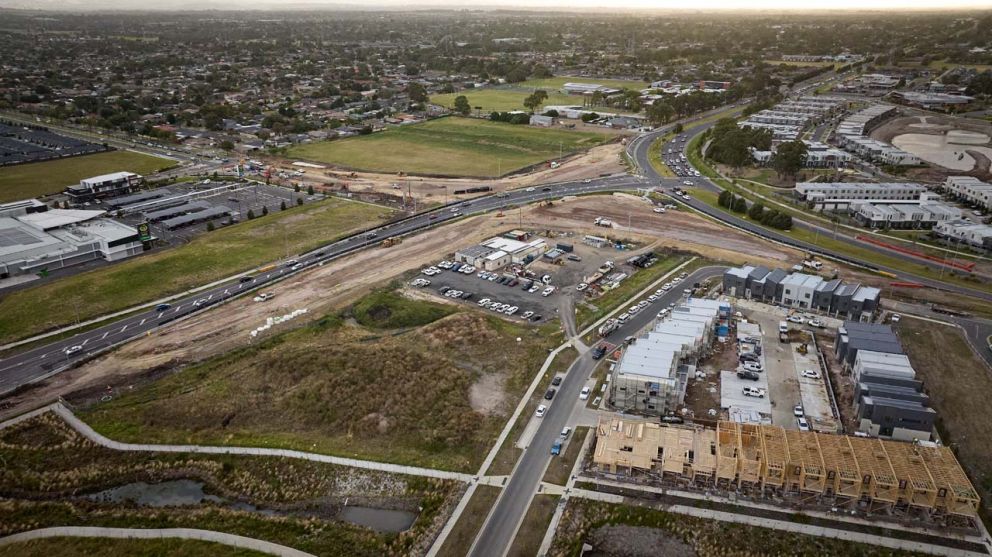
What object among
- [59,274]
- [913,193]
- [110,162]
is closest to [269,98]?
[110,162]

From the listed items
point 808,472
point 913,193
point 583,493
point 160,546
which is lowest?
point 160,546

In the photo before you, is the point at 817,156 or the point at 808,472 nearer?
the point at 808,472

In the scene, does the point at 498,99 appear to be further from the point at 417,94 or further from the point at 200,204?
the point at 200,204

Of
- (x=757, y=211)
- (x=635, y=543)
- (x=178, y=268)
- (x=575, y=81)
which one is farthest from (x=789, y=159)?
(x=575, y=81)

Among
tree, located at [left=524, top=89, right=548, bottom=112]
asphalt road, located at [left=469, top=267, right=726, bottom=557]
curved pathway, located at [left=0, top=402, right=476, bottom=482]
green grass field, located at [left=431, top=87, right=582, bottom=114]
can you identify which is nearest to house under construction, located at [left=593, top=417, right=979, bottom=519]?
asphalt road, located at [left=469, top=267, right=726, bottom=557]

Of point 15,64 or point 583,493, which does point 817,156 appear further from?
point 15,64

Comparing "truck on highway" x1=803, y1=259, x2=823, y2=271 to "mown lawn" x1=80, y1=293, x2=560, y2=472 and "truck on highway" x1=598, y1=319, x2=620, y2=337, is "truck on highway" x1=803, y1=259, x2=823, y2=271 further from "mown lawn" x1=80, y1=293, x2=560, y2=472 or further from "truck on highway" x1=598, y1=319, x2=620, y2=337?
"mown lawn" x1=80, y1=293, x2=560, y2=472
